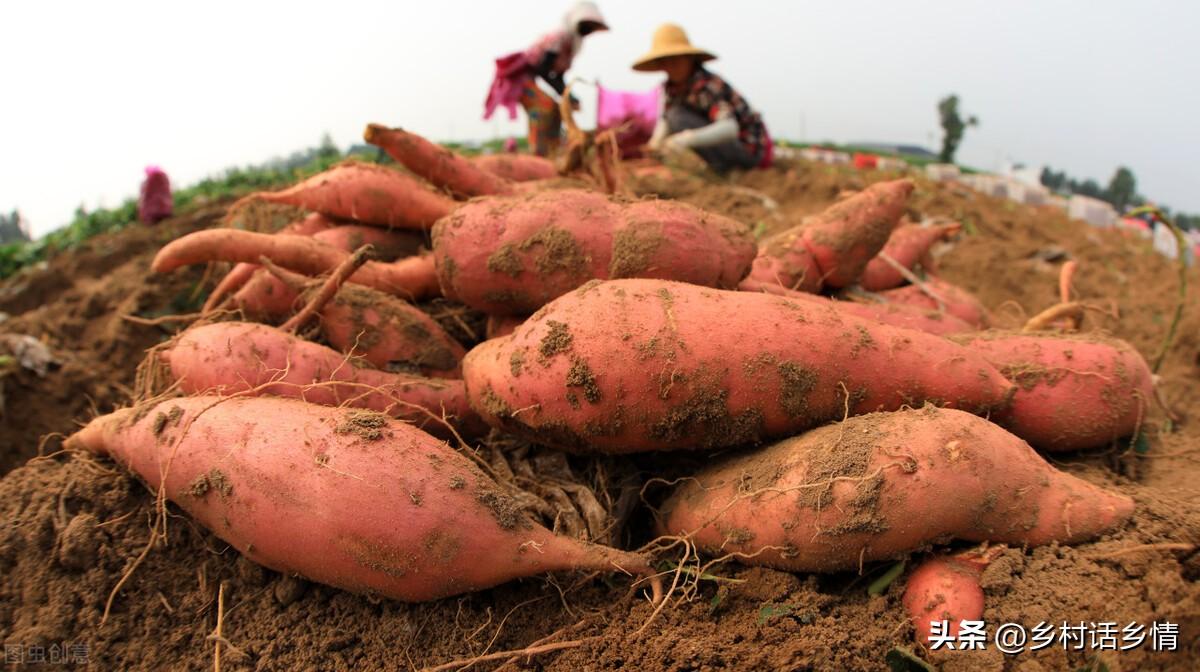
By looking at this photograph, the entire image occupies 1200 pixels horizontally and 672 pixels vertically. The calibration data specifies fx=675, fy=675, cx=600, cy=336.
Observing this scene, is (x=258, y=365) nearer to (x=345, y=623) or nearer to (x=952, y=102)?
(x=345, y=623)

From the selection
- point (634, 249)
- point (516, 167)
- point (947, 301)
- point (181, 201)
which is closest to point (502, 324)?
point (634, 249)

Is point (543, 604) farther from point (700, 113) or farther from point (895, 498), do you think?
point (700, 113)

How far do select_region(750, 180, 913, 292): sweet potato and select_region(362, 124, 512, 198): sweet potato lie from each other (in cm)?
99

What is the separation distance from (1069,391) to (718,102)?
11.5ft

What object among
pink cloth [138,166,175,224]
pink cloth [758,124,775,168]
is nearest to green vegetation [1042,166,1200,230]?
pink cloth [758,124,775,168]

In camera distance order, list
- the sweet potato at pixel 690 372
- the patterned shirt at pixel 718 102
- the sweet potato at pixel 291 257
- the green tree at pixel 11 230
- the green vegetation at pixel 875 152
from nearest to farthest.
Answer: the sweet potato at pixel 690 372
the sweet potato at pixel 291 257
the patterned shirt at pixel 718 102
the green tree at pixel 11 230
the green vegetation at pixel 875 152

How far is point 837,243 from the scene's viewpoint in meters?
2.05

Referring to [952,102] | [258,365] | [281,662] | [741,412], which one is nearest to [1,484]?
[258,365]

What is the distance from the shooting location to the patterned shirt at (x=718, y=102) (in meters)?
4.68

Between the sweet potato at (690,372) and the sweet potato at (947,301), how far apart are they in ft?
2.56

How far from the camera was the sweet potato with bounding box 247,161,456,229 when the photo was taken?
84.4 inches

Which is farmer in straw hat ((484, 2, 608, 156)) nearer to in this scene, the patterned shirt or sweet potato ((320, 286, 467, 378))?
the patterned shirt

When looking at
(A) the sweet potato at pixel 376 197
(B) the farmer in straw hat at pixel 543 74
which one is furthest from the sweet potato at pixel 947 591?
(B) the farmer in straw hat at pixel 543 74

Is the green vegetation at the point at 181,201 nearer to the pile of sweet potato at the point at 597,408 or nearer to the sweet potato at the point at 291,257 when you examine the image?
the sweet potato at the point at 291,257
